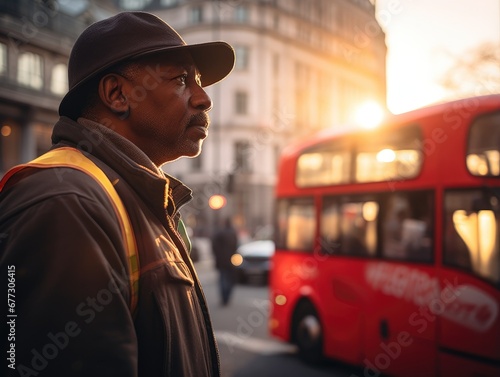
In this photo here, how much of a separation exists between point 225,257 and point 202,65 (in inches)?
451

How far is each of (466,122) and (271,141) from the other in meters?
39.0

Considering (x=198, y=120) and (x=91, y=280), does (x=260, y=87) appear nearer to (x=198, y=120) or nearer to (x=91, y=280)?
(x=198, y=120)

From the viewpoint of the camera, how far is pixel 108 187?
136cm

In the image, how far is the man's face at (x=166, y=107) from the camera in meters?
1.62

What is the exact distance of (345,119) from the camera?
53.7 metres

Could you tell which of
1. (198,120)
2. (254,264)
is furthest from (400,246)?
(254,264)

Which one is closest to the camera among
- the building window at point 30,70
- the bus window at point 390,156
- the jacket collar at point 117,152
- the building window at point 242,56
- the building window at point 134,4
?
the jacket collar at point 117,152

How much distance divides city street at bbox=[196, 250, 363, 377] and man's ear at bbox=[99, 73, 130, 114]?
608 centimetres

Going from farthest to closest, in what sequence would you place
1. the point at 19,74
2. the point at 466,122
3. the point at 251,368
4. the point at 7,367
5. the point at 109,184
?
the point at 19,74, the point at 251,368, the point at 466,122, the point at 109,184, the point at 7,367

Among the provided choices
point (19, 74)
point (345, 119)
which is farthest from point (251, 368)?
point (345, 119)

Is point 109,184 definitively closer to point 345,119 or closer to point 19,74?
point 19,74

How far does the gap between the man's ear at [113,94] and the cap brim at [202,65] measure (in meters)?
0.05

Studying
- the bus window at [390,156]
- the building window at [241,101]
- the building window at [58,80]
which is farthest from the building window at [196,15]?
the bus window at [390,156]

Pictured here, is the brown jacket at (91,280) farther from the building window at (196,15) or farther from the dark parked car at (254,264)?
the building window at (196,15)
